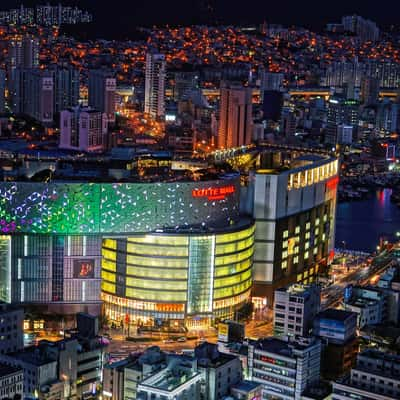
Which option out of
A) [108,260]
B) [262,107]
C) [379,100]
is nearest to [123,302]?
Answer: [108,260]

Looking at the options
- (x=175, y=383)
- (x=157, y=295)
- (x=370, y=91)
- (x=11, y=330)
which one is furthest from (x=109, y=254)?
(x=370, y=91)

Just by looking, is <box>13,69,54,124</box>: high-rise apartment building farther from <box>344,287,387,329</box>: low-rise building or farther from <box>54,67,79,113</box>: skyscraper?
<box>344,287,387,329</box>: low-rise building

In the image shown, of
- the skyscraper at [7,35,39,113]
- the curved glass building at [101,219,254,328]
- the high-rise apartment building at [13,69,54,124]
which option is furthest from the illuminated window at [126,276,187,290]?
the skyscraper at [7,35,39,113]

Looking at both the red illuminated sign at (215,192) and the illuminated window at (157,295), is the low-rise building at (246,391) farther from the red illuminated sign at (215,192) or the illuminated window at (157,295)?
the red illuminated sign at (215,192)

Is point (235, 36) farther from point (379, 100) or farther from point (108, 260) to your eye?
point (108, 260)

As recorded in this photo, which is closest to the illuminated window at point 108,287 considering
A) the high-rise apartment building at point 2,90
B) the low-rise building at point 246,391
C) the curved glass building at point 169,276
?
the curved glass building at point 169,276
